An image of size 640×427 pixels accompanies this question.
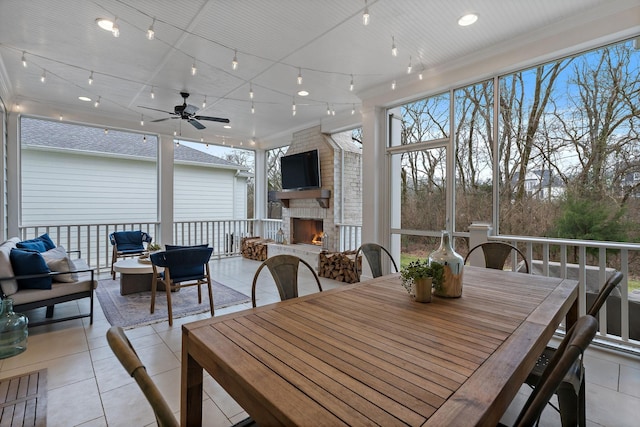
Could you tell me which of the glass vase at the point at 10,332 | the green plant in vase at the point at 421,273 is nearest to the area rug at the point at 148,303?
the glass vase at the point at 10,332

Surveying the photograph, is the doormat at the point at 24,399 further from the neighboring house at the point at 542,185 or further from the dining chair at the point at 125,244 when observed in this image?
the neighboring house at the point at 542,185

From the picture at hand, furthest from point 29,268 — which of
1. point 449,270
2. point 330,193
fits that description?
point 330,193

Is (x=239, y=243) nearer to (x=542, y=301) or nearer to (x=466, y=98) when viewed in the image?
(x=466, y=98)

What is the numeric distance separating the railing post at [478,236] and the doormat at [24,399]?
390 centimetres

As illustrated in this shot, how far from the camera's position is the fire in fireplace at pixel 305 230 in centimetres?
694

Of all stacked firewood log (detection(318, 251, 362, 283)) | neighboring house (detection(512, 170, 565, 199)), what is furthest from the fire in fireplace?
neighboring house (detection(512, 170, 565, 199))

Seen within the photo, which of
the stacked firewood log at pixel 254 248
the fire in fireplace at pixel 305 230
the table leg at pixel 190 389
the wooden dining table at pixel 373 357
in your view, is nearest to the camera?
the wooden dining table at pixel 373 357

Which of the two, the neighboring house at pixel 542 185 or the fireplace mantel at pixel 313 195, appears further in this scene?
the fireplace mantel at pixel 313 195

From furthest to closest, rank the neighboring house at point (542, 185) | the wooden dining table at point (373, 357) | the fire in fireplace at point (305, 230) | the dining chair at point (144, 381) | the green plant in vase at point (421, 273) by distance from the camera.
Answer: the fire in fireplace at point (305, 230), the neighboring house at point (542, 185), the green plant in vase at point (421, 273), the wooden dining table at point (373, 357), the dining chair at point (144, 381)

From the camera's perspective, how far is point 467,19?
292 cm

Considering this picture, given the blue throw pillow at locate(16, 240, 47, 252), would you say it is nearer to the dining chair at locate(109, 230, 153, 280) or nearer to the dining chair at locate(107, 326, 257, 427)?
the dining chair at locate(109, 230, 153, 280)

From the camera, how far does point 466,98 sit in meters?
3.95

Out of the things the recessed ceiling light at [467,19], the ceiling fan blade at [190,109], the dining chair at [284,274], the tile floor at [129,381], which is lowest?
the tile floor at [129,381]

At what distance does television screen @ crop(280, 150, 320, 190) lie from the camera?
245 inches
